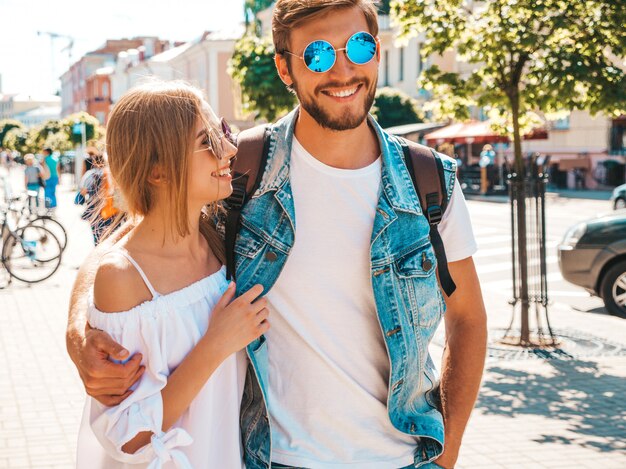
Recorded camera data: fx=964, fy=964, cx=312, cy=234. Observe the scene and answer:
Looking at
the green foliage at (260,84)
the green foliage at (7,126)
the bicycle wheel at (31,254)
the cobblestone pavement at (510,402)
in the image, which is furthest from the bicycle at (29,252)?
the green foliage at (7,126)

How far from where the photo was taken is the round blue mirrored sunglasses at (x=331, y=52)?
254 centimetres

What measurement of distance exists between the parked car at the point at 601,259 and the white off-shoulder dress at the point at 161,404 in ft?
28.2

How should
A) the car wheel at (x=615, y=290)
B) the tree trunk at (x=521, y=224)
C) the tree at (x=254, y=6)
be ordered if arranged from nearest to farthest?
the tree trunk at (x=521, y=224) < the car wheel at (x=615, y=290) < the tree at (x=254, y=6)

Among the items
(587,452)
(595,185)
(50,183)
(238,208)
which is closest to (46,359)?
(587,452)

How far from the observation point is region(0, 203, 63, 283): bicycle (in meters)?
13.5

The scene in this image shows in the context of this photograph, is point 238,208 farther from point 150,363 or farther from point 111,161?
point 150,363

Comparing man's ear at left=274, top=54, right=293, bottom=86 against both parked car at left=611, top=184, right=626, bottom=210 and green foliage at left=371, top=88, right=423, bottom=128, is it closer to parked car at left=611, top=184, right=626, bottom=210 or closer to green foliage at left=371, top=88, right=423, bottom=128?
parked car at left=611, top=184, right=626, bottom=210

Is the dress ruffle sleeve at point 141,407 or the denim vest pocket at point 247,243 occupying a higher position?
the denim vest pocket at point 247,243

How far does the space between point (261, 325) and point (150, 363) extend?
0.94 ft

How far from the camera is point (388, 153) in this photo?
2.63 metres

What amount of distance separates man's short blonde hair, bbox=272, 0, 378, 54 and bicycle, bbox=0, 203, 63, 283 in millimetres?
11336

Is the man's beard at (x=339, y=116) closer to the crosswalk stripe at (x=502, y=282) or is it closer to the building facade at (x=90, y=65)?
the crosswalk stripe at (x=502, y=282)

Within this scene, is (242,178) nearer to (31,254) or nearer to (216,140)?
(216,140)

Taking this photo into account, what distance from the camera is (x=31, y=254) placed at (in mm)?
13945
